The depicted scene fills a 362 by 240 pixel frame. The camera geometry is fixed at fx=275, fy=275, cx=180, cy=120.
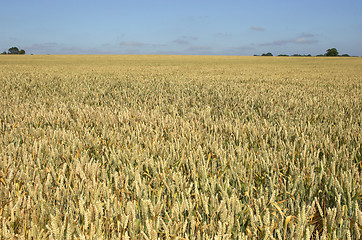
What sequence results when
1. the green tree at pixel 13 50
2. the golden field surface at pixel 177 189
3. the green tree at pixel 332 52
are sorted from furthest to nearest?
the green tree at pixel 13 50, the green tree at pixel 332 52, the golden field surface at pixel 177 189

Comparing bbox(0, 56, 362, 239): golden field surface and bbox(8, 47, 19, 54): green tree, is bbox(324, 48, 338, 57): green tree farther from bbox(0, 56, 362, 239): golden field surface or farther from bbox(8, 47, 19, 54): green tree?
bbox(8, 47, 19, 54): green tree

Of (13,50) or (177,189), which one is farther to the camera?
(13,50)

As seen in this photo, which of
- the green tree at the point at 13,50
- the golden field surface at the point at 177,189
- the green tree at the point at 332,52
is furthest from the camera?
the green tree at the point at 13,50

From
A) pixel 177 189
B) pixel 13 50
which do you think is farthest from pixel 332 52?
pixel 13 50

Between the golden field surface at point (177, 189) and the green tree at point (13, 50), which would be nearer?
the golden field surface at point (177, 189)

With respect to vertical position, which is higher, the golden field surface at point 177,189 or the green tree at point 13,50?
the green tree at point 13,50

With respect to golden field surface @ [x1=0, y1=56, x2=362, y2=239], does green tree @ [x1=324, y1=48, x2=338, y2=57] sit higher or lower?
higher

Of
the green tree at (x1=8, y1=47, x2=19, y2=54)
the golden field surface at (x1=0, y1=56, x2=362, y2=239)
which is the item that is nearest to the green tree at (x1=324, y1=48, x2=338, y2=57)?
the golden field surface at (x1=0, y1=56, x2=362, y2=239)

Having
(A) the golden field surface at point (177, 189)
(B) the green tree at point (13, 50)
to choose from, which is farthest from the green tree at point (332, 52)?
(B) the green tree at point (13, 50)

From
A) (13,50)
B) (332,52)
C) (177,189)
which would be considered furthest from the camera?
(13,50)

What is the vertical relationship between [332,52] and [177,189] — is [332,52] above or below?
above

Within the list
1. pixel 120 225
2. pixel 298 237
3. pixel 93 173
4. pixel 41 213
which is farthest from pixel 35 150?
pixel 298 237

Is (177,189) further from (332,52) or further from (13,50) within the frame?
(13,50)

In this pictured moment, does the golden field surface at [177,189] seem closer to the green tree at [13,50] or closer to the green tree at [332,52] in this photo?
the green tree at [332,52]
